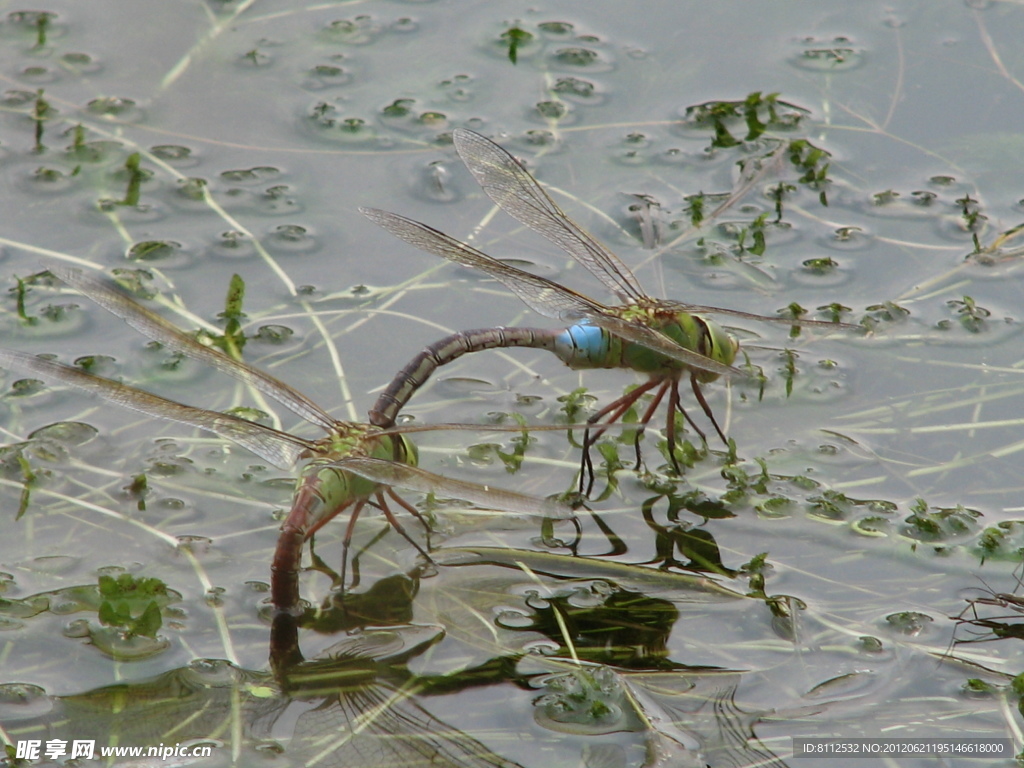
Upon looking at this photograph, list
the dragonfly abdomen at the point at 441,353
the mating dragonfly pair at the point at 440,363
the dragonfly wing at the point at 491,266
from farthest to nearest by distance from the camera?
the dragonfly wing at the point at 491,266, the dragonfly abdomen at the point at 441,353, the mating dragonfly pair at the point at 440,363

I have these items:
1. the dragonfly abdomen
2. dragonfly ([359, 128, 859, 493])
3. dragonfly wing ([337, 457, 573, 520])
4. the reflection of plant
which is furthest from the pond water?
dragonfly wing ([337, 457, 573, 520])

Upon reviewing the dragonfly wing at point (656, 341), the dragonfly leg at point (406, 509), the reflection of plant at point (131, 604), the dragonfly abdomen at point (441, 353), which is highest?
the dragonfly wing at point (656, 341)

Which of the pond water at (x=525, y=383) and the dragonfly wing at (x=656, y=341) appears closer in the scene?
the pond water at (x=525, y=383)

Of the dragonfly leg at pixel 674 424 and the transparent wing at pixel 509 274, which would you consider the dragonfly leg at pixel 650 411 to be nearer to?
the dragonfly leg at pixel 674 424

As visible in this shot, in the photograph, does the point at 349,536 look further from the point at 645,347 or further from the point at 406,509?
the point at 645,347

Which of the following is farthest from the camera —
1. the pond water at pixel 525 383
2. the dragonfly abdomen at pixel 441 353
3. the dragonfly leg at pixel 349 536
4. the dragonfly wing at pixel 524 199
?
the dragonfly wing at pixel 524 199

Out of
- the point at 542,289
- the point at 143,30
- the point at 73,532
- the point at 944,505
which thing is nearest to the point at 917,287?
the point at 944,505

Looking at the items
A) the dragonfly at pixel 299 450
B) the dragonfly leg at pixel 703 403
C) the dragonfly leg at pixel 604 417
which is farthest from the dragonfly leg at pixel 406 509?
the dragonfly leg at pixel 703 403

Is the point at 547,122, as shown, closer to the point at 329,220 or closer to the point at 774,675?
the point at 329,220
